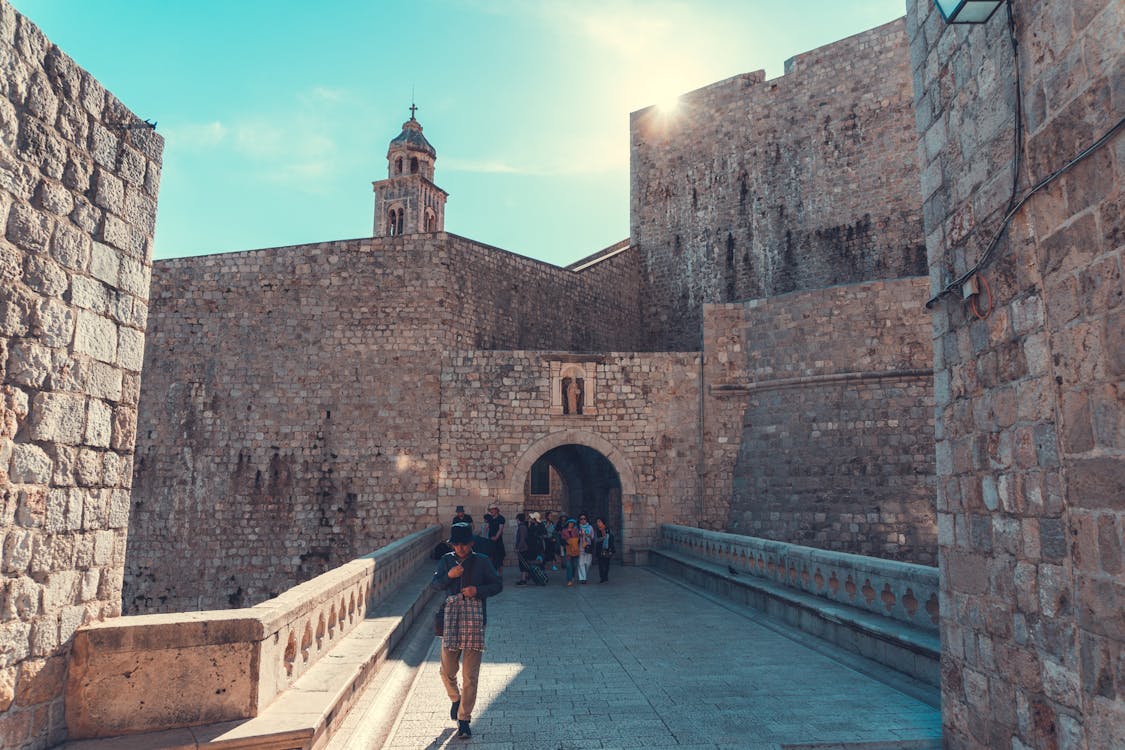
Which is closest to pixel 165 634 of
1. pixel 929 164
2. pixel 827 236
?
pixel 929 164

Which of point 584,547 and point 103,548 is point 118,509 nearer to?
point 103,548

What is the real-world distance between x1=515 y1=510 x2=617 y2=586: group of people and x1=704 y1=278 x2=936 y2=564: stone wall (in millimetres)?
3931

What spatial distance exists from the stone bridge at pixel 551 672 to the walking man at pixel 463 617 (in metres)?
0.23

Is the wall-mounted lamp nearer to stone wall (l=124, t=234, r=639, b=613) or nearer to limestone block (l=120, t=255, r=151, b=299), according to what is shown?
limestone block (l=120, t=255, r=151, b=299)

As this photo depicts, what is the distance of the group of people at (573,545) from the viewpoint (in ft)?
39.6

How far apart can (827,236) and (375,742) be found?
19.6 metres

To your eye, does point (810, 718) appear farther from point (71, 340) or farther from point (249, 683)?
point (71, 340)

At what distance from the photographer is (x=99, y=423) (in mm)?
3662

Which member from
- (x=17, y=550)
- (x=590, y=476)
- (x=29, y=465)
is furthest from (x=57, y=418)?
(x=590, y=476)

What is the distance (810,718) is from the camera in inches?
183

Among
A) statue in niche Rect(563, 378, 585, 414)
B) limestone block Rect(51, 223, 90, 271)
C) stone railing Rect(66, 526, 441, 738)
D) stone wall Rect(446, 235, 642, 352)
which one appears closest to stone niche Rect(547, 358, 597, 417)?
statue in niche Rect(563, 378, 585, 414)

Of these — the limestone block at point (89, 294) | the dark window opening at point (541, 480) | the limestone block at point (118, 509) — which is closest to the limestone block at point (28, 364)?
the limestone block at point (89, 294)

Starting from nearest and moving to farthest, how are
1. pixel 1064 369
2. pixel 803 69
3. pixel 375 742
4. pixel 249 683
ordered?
pixel 1064 369 → pixel 249 683 → pixel 375 742 → pixel 803 69

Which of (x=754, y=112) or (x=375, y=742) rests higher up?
(x=754, y=112)
